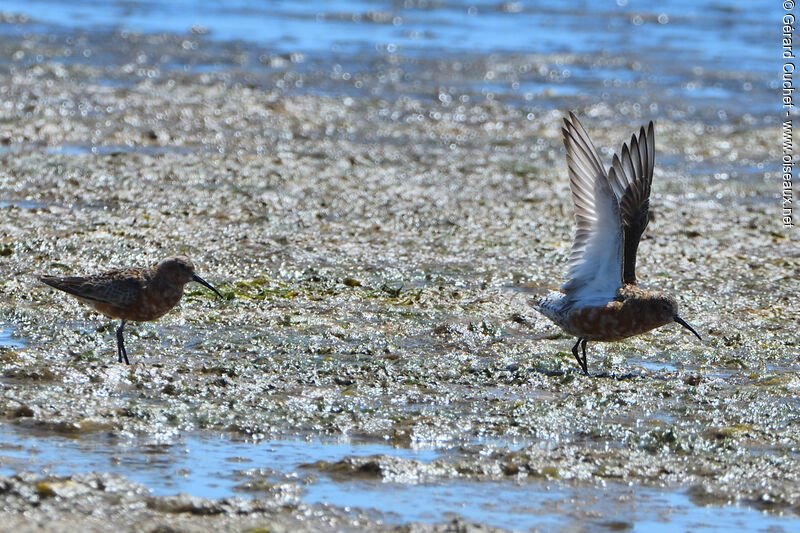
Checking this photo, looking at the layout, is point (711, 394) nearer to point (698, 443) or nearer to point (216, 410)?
point (698, 443)

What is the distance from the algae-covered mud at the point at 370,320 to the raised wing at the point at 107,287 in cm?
33

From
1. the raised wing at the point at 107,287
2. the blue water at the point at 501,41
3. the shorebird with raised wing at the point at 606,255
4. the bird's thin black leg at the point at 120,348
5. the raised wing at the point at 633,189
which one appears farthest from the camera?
the blue water at the point at 501,41

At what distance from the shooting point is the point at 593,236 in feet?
28.2

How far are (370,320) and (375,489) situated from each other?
10.4 ft

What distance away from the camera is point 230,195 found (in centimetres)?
1230

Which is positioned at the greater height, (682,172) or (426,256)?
(682,172)

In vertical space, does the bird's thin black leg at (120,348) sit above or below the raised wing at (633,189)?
below

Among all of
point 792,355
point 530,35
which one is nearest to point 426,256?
point 792,355

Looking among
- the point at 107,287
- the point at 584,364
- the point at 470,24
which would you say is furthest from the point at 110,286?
the point at 470,24

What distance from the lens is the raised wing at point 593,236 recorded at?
330 inches

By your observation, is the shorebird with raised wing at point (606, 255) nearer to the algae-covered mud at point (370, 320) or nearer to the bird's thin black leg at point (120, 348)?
the algae-covered mud at point (370, 320)

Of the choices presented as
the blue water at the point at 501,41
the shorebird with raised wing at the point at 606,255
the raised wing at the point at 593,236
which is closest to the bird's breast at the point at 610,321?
the shorebird with raised wing at the point at 606,255

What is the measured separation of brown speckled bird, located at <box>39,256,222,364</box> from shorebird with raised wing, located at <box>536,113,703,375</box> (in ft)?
8.10

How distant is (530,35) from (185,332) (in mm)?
18667
